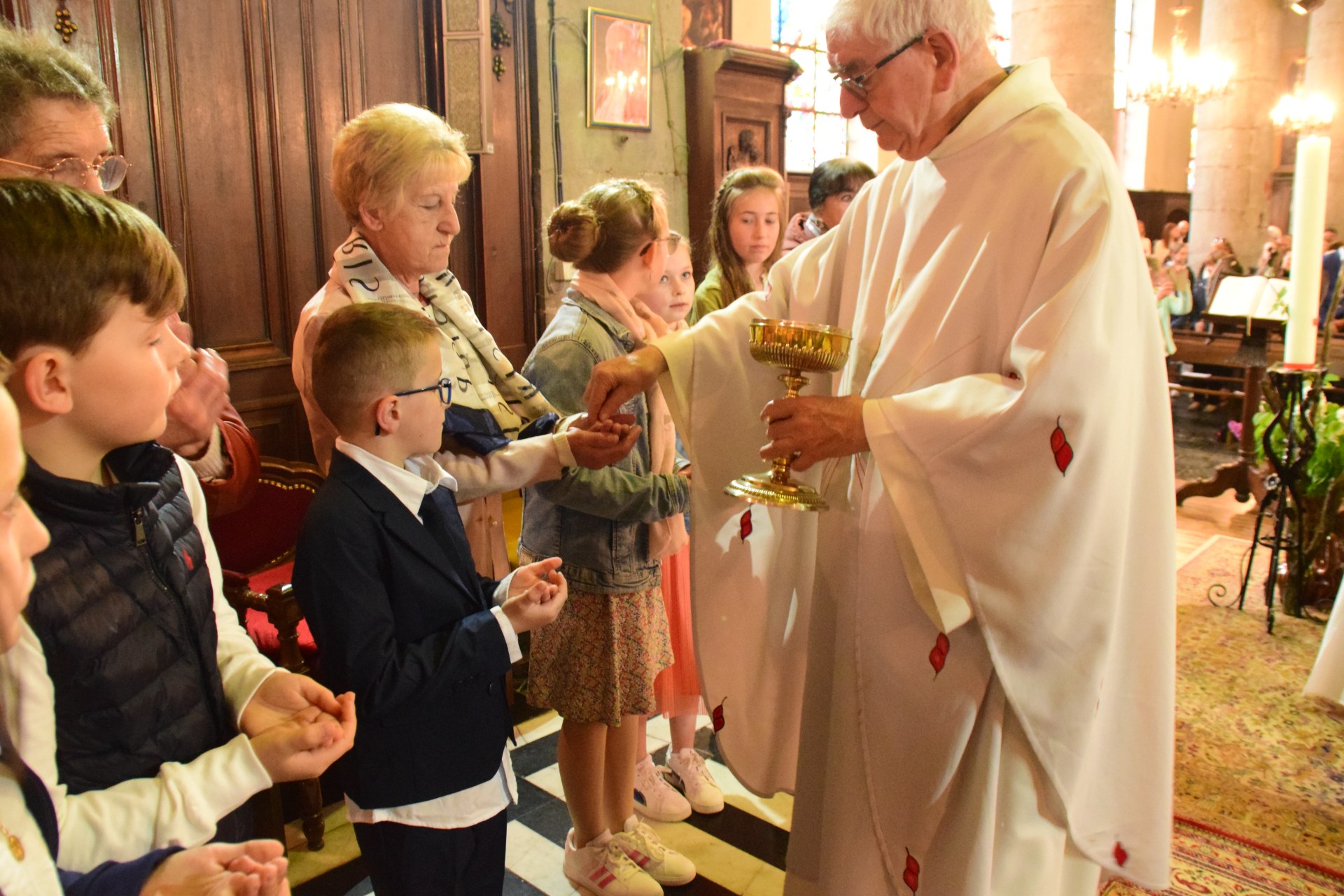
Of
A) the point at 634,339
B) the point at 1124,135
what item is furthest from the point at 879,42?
the point at 1124,135

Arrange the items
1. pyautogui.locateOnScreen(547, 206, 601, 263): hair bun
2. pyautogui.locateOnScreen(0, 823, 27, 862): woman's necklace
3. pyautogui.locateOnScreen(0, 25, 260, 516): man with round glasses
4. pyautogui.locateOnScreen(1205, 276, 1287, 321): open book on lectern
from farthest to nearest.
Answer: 1. pyautogui.locateOnScreen(1205, 276, 1287, 321): open book on lectern
2. pyautogui.locateOnScreen(547, 206, 601, 263): hair bun
3. pyautogui.locateOnScreen(0, 25, 260, 516): man with round glasses
4. pyautogui.locateOnScreen(0, 823, 27, 862): woman's necklace

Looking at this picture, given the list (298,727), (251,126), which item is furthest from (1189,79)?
(298,727)

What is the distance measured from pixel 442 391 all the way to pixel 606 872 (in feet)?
4.06

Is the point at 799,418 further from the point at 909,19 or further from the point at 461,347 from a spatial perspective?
the point at 461,347

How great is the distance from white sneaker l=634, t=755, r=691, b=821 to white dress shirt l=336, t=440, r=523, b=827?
1091 millimetres

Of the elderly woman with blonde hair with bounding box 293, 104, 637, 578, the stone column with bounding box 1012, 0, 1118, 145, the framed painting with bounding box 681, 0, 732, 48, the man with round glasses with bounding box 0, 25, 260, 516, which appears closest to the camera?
the man with round glasses with bounding box 0, 25, 260, 516

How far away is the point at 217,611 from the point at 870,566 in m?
1.10

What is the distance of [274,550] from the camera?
2.64m

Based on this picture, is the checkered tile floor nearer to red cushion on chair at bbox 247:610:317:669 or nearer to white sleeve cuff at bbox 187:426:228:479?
red cushion on chair at bbox 247:610:317:669

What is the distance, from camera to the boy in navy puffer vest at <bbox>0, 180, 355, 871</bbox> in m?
1.00

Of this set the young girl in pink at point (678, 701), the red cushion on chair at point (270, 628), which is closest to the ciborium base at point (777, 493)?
the young girl in pink at point (678, 701)

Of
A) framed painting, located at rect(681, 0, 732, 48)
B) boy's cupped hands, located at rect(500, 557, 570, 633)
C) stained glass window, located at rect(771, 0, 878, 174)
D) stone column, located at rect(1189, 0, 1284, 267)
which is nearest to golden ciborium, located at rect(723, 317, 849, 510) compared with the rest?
boy's cupped hands, located at rect(500, 557, 570, 633)

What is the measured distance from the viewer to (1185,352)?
8961 millimetres

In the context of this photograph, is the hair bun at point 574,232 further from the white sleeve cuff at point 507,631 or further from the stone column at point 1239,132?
the stone column at point 1239,132
